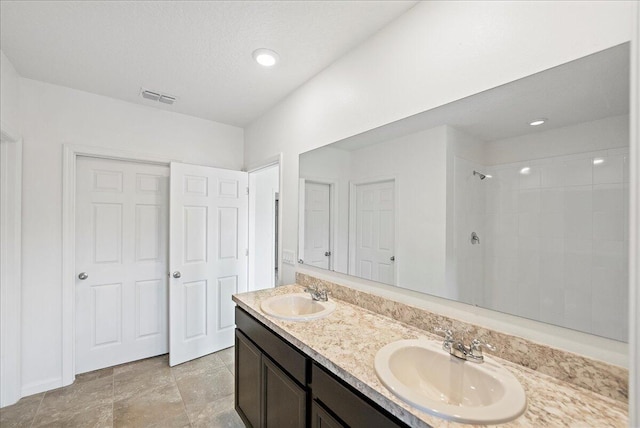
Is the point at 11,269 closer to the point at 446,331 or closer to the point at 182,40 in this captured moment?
the point at 182,40

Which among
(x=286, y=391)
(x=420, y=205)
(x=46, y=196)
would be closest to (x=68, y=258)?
(x=46, y=196)

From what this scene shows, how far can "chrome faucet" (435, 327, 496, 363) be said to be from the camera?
3.36 ft

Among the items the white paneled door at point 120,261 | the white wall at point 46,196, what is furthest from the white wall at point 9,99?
the white paneled door at point 120,261

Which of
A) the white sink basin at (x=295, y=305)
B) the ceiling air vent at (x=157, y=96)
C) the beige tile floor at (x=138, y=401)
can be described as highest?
the ceiling air vent at (x=157, y=96)

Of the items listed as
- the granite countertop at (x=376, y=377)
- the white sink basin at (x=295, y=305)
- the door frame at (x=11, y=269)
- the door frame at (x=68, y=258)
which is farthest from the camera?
the door frame at (x=68, y=258)

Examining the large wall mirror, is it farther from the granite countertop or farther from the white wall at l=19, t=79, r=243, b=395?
the white wall at l=19, t=79, r=243, b=395

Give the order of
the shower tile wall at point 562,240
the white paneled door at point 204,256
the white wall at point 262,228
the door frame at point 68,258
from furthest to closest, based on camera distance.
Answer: the white wall at point 262,228 < the white paneled door at point 204,256 < the door frame at point 68,258 < the shower tile wall at point 562,240

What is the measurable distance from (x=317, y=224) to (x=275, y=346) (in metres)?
0.92

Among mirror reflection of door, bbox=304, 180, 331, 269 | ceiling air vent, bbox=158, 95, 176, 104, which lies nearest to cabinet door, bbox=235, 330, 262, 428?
mirror reflection of door, bbox=304, 180, 331, 269

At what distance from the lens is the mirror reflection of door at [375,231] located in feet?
5.09

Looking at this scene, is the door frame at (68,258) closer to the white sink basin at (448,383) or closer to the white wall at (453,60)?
the white wall at (453,60)

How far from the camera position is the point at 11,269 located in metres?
2.03

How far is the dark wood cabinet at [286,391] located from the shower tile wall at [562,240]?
0.66m

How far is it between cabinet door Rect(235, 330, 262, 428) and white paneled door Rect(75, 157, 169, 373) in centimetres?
147
